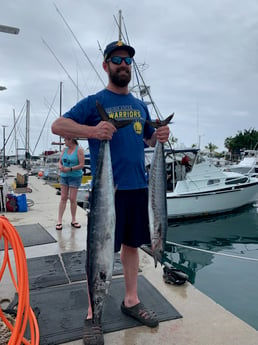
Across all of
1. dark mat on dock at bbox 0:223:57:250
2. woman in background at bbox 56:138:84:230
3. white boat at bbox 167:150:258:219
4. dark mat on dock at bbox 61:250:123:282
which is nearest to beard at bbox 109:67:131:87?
dark mat on dock at bbox 61:250:123:282

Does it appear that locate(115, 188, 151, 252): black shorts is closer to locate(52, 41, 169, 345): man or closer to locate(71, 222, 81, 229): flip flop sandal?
locate(52, 41, 169, 345): man

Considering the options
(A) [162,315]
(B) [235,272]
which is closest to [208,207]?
(B) [235,272]

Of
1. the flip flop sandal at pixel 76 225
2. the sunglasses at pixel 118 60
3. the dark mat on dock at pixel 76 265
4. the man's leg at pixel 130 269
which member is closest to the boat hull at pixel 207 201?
the flip flop sandal at pixel 76 225

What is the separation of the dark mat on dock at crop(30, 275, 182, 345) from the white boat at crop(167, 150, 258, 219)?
6.36m

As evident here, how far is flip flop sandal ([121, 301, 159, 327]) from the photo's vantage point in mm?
2055

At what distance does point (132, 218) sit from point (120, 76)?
0.98 meters

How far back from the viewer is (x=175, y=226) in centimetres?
870

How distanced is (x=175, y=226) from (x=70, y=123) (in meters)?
7.33

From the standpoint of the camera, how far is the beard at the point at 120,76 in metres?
1.95

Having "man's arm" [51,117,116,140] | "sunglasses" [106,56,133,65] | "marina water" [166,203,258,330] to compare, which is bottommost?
"marina water" [166,203,258,330]

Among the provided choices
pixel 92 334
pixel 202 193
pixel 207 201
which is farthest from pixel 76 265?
pixel 207 201

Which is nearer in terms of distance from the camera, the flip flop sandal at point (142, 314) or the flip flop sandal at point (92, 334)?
the flip flop sandal at point (92, 334)

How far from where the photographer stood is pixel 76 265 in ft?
10.3

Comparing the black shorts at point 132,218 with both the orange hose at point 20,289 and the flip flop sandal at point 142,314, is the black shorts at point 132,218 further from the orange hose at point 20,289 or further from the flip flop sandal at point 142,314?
the orange hose at point 20,289
